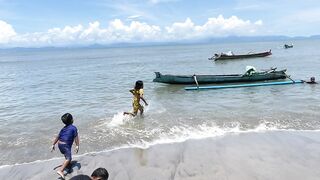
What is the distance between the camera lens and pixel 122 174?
9023 mm

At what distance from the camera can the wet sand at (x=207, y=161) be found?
871 centimetres

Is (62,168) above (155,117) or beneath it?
above

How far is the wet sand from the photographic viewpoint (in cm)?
871

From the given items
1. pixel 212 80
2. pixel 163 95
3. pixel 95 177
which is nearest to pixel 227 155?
pixel 95 177

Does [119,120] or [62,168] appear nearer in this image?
[62,168]

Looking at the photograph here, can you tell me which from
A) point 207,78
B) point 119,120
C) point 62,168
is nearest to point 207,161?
point 62,168

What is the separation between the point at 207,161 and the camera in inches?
377

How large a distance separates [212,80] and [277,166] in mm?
17680

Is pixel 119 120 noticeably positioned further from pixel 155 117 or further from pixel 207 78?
pixel 207 78

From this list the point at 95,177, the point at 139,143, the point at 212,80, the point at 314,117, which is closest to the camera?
the point at 95,177

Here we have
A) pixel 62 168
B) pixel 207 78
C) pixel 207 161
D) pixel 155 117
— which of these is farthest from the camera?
pixel 207 78

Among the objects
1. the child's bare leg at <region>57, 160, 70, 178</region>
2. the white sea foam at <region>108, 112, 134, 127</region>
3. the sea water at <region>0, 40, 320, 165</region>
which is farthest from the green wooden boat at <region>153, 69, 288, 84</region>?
the child's bare leg at <region>57, 160, 70, 178</region>

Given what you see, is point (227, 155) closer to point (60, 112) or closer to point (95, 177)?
point (95, 177)

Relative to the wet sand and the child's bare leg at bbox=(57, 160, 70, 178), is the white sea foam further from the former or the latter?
the child's bare leg at bbox=(57, 160, 70, 178)
